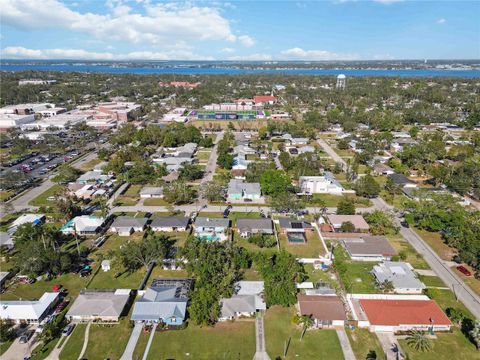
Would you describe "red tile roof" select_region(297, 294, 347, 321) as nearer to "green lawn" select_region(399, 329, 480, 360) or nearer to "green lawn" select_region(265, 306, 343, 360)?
"green lawn" select_region(265, 306, 343, 360)

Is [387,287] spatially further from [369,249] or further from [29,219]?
[29,219]

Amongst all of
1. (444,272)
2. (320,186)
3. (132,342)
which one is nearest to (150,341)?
(132,342)

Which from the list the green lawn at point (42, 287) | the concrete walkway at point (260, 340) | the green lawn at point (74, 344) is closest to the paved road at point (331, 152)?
the concrete walkway at point (260, 340)

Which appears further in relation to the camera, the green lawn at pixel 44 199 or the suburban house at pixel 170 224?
the green lawn at pixel 44 199

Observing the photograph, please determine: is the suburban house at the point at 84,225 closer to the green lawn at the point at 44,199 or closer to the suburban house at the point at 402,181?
the green lawn at the point at 44,199

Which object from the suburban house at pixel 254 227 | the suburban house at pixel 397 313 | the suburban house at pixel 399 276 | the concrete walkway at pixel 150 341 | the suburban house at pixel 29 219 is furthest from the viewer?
the suburban house at pixel 29 219

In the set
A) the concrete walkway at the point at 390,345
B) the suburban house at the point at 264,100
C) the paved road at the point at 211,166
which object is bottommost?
the concrete walkway at the point at 390,345
